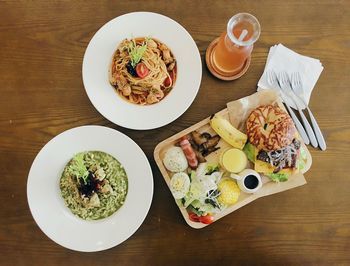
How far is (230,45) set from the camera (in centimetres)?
164

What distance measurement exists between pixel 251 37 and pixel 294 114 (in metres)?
0.36

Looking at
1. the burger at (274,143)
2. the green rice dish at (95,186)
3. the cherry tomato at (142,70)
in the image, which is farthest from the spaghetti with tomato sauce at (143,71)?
the burger at (274,143)

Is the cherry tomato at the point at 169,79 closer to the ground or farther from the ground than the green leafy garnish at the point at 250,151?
farther from the ground

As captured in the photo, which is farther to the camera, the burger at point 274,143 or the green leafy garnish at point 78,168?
→ the burger at point 274,143

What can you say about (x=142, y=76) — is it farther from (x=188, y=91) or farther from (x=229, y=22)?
(x=229, y=22)

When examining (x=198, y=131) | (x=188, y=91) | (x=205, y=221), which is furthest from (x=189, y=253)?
(x=188, y=91)

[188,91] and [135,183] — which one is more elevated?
[188,91]

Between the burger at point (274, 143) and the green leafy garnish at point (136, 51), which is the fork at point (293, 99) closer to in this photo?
the burger at point (274, 143)

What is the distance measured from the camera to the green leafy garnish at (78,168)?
1.57 metres

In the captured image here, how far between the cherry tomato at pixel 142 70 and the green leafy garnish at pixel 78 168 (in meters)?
0.39

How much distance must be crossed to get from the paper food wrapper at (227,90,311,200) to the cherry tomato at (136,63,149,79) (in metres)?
0.35

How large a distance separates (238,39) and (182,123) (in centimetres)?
40

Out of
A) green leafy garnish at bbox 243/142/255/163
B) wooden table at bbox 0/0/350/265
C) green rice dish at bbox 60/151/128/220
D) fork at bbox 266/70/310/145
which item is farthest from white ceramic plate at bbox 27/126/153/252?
fork at bbox 266/70/310/145

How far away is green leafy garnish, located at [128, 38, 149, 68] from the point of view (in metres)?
1.63
